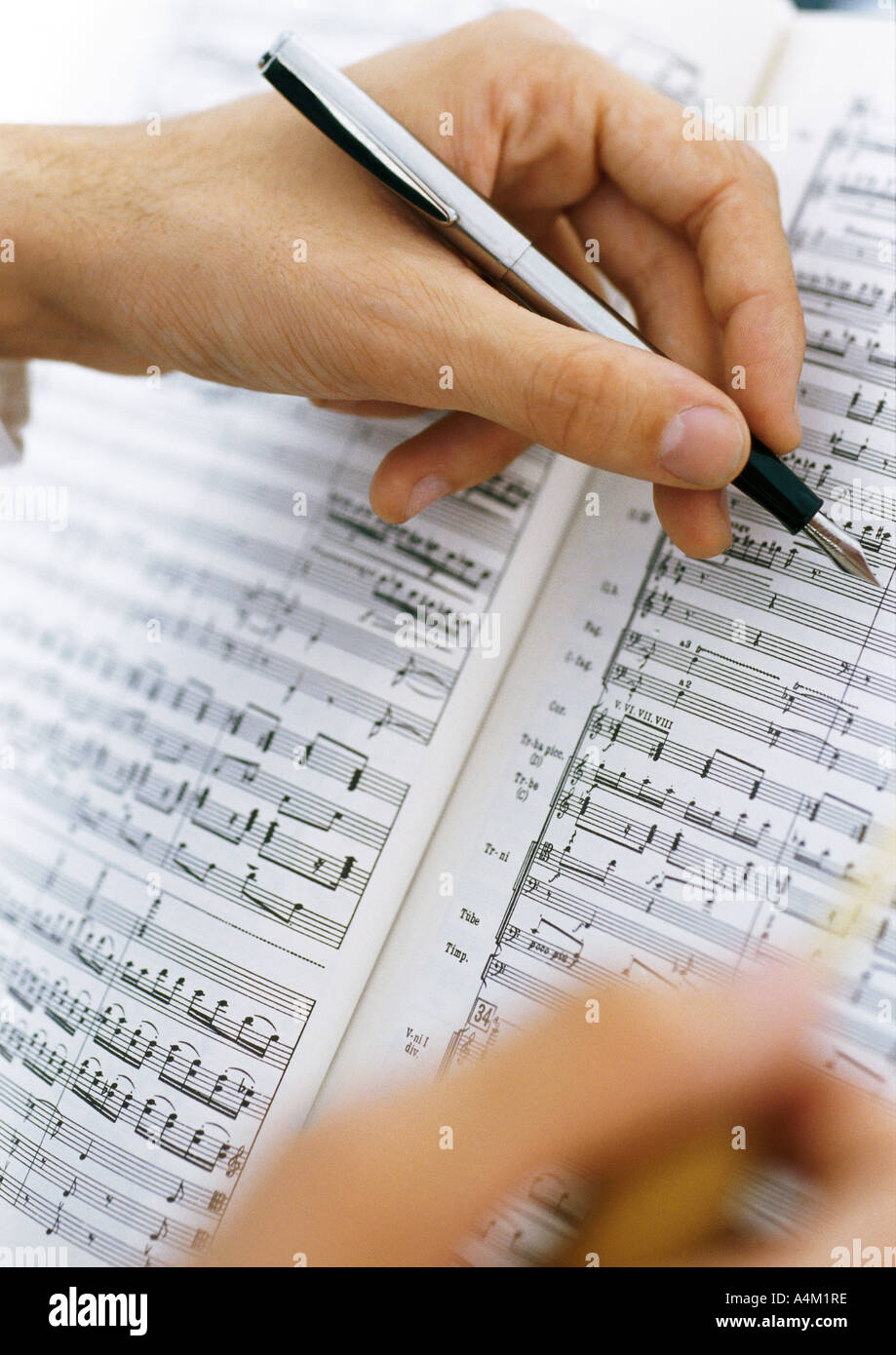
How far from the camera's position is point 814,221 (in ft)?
2.69

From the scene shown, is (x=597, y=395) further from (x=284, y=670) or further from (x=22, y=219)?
(x=22, y=219)

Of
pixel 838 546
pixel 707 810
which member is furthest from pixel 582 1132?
pixel 838 546

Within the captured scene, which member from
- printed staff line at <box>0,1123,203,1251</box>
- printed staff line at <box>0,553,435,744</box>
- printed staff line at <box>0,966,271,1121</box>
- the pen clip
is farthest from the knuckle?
printed staff line at <box>0,1123,203,1251</box>

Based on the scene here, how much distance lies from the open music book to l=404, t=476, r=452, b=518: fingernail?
0.10 ft

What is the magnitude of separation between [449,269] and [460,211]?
54 millimetres

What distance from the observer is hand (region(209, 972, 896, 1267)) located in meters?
0.63

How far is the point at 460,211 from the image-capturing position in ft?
2.22

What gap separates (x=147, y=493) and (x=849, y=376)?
641mm

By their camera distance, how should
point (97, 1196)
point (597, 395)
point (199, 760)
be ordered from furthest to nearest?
1. point (199, 760)
2. point (97, 1196)
3. point (597, 395)

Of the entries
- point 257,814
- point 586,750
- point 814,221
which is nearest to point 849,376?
point 814,221

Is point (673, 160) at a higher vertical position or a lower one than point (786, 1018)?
higher

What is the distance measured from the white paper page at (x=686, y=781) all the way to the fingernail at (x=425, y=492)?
4.7 inches

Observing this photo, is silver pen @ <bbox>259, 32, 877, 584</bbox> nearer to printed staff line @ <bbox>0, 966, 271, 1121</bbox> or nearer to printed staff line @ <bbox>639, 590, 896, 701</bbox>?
printed staff line @ <bbox>639, 590, 896, 701</bbox>

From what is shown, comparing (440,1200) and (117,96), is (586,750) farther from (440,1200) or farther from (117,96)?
(117,96)
